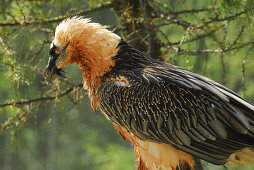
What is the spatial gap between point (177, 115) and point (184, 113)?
66 mm

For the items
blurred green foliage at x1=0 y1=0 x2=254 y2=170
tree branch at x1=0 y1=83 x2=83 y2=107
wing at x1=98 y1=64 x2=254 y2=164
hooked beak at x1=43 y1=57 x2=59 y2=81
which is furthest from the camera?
tree branch at x1=0 y1=83 x2=83 y2=107

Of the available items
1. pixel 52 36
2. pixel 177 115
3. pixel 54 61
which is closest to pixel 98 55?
pixel 54 61

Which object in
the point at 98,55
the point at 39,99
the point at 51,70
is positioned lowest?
the point at 39,99

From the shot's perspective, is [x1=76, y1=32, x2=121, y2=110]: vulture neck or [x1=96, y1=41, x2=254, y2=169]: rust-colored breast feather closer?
[x1=96, y1=41, x2=254, y2=169]: rust-colored breast feather

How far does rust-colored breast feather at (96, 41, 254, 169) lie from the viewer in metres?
3.38

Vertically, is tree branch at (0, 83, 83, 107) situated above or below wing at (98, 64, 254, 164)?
below

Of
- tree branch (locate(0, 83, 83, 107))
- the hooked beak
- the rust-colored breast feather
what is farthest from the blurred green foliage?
the rust-colored breast feather

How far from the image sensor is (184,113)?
3465 millimetres

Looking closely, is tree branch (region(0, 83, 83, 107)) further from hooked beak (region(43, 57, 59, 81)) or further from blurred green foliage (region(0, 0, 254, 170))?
hooked beak (region(43, 57, 59, 81))

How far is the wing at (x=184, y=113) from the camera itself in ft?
11.1

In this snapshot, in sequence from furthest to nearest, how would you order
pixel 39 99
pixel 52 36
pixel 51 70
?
1. pixel 52 36
2. pixel 39 99
3. pixel 51 70

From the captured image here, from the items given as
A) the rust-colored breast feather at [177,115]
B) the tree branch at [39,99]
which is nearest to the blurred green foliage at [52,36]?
the tree branch at [39,99]

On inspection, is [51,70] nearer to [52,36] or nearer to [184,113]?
[52,36]

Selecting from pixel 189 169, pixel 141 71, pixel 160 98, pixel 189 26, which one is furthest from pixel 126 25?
pixel 189 169
